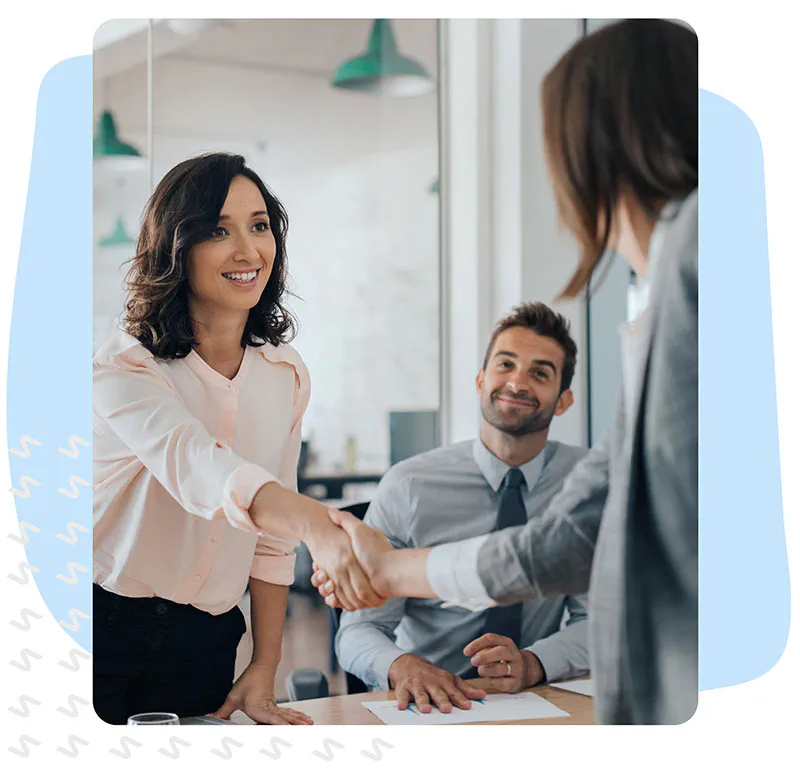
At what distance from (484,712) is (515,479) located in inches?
19.8

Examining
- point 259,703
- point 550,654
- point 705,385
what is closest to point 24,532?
point 259,703

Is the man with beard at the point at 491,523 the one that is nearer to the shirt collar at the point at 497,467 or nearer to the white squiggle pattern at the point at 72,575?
the shirt collar at the point at 497,467

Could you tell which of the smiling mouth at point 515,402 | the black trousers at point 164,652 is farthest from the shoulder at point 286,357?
the black trousers at point 164,652

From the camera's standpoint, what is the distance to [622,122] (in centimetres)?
215

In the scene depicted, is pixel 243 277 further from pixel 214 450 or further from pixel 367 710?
pixel 367 710

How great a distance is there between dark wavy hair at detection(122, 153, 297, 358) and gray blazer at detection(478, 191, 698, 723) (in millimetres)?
811

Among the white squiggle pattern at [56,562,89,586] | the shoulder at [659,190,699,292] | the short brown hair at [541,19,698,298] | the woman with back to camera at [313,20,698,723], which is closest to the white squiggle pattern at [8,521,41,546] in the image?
the white squiggle pattern at [56,562,89,586]

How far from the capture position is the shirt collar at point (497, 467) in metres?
2.23

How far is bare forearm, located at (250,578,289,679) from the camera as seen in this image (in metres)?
2.28

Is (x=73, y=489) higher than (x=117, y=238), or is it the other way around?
(x=117, y=238)

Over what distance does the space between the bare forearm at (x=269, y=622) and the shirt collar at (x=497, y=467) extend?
51 cm

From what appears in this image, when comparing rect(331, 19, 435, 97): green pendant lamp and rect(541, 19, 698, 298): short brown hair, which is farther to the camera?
rect(331, 19, 435, 97): green pendant lamp
